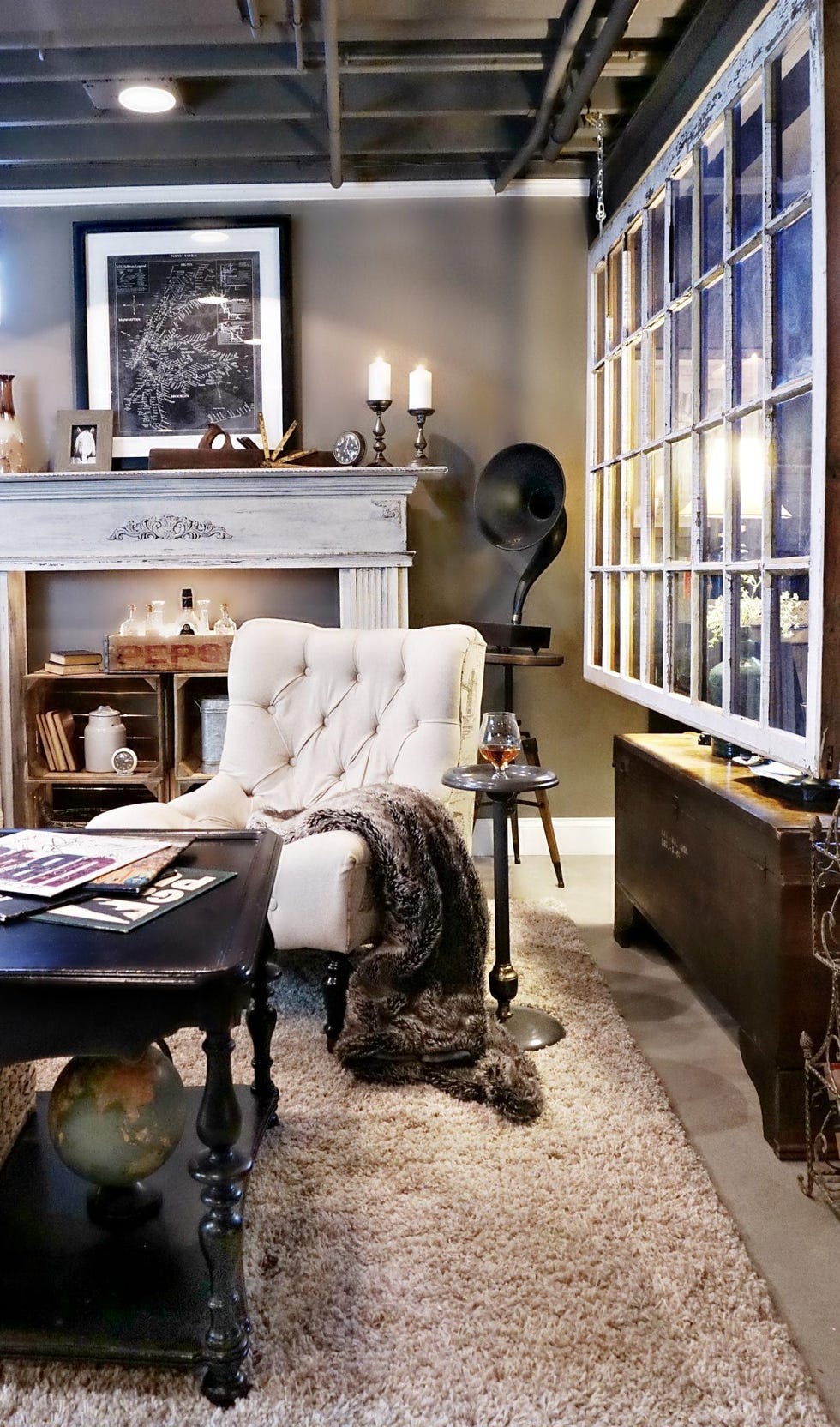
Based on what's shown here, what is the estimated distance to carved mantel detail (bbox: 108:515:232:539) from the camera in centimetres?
386

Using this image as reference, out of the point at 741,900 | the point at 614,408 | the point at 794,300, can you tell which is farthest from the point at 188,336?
the point at 741,900

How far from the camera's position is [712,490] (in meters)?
2.47

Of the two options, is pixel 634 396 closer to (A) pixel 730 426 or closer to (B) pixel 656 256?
(B) pixel 656 256

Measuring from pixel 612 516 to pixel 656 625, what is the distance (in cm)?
71

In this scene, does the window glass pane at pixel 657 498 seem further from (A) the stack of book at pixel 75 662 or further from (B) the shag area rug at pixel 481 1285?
(A) the stack of book at pixel 75 662

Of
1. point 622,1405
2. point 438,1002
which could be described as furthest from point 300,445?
point 622,1405

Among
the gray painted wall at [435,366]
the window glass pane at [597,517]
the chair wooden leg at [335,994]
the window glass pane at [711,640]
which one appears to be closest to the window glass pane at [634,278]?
the window glass pane at [597,517]

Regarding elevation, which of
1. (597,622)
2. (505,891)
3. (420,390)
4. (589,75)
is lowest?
(505,891)

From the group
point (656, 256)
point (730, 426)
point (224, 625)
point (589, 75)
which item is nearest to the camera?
point (730, 426)

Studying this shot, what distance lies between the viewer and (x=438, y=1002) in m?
2.33

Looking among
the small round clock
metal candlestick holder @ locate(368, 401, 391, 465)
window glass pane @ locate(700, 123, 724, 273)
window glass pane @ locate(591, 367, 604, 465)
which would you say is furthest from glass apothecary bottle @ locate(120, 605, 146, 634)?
window glass pane @ locate(700, 123, 724, 273)

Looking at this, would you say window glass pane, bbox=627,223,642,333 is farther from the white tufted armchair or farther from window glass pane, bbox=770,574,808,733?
window glass pane, bbox=770,574,808,733

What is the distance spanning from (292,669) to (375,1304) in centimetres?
182

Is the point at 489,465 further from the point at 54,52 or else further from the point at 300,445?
the point at 54,52
